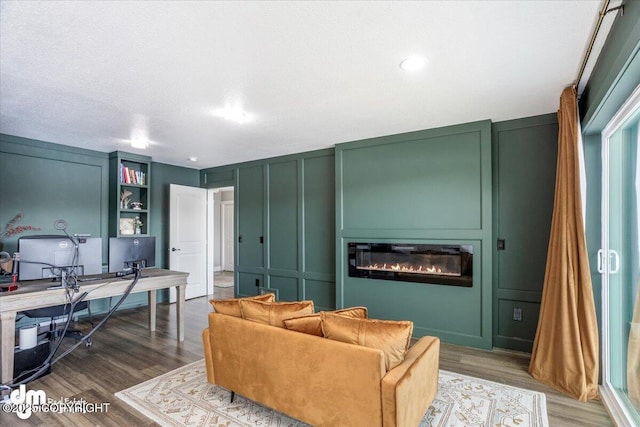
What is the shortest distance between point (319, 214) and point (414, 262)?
1594 millimetres

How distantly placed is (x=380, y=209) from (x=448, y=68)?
207cm

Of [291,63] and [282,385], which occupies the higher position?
[291,63]

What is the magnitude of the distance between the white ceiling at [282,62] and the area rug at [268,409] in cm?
243

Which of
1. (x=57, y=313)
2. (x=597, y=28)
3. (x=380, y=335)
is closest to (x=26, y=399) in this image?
(x=57, y=313)

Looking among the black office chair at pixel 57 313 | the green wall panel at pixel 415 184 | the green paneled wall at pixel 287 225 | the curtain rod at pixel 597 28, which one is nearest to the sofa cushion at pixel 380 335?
the curtain rod at pixel 597 28

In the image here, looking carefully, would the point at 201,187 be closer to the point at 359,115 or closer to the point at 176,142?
the point at 176,142

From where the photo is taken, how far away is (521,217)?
3465 mm

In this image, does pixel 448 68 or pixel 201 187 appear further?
pixel 201 187

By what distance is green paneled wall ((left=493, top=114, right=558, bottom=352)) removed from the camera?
11.0 feet

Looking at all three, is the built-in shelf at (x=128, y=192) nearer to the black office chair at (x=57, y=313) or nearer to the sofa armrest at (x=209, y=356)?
the black office chair at (x=57, y=313)

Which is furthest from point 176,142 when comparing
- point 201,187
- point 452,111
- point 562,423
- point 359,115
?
point 562,423

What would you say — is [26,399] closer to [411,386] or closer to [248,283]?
[411,386]

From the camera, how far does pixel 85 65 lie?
2.27m

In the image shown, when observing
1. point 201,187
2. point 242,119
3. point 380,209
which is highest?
point 242,119
